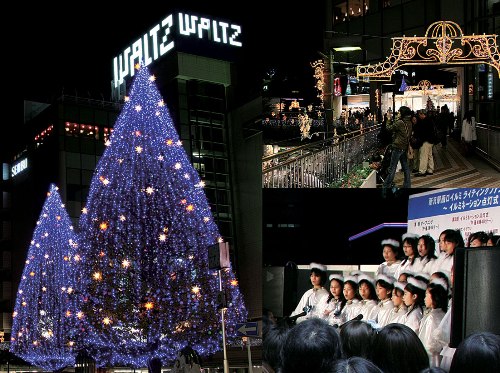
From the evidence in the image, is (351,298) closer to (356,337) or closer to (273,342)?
(356,337)

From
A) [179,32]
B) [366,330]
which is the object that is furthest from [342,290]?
[179,32]

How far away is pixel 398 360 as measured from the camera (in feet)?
18.0

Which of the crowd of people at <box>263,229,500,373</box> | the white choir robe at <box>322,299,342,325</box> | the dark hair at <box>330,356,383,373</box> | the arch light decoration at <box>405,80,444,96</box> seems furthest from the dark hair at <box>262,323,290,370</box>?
the dark hair at <box>330,356,383,373</box>

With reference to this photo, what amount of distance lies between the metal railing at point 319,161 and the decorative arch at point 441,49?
0.48 meters

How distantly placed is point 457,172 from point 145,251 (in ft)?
55.2

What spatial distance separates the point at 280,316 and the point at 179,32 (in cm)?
3738

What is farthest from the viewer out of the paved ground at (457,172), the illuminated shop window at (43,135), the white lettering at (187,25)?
the illuminated shop window at (43,135)

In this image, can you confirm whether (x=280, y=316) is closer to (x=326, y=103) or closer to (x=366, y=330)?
(x=366, y=330)

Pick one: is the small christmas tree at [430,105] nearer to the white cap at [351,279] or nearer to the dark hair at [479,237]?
the dark hair at [479,237]

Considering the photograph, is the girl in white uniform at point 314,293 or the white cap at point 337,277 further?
the girl in white uniform at point 314,293

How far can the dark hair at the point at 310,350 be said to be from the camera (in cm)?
500

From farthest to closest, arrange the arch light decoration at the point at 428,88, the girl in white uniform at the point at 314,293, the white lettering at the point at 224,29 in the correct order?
the white lettering at the point at 224,29
the girl in white uniform at the point at 314,293
the arch light decoration at the point at 428,88

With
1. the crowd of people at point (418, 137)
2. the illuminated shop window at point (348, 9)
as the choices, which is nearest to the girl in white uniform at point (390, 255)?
the crowd of people at point (418, 137)

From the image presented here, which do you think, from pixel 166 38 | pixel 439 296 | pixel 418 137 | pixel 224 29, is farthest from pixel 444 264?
pixel 224 29
